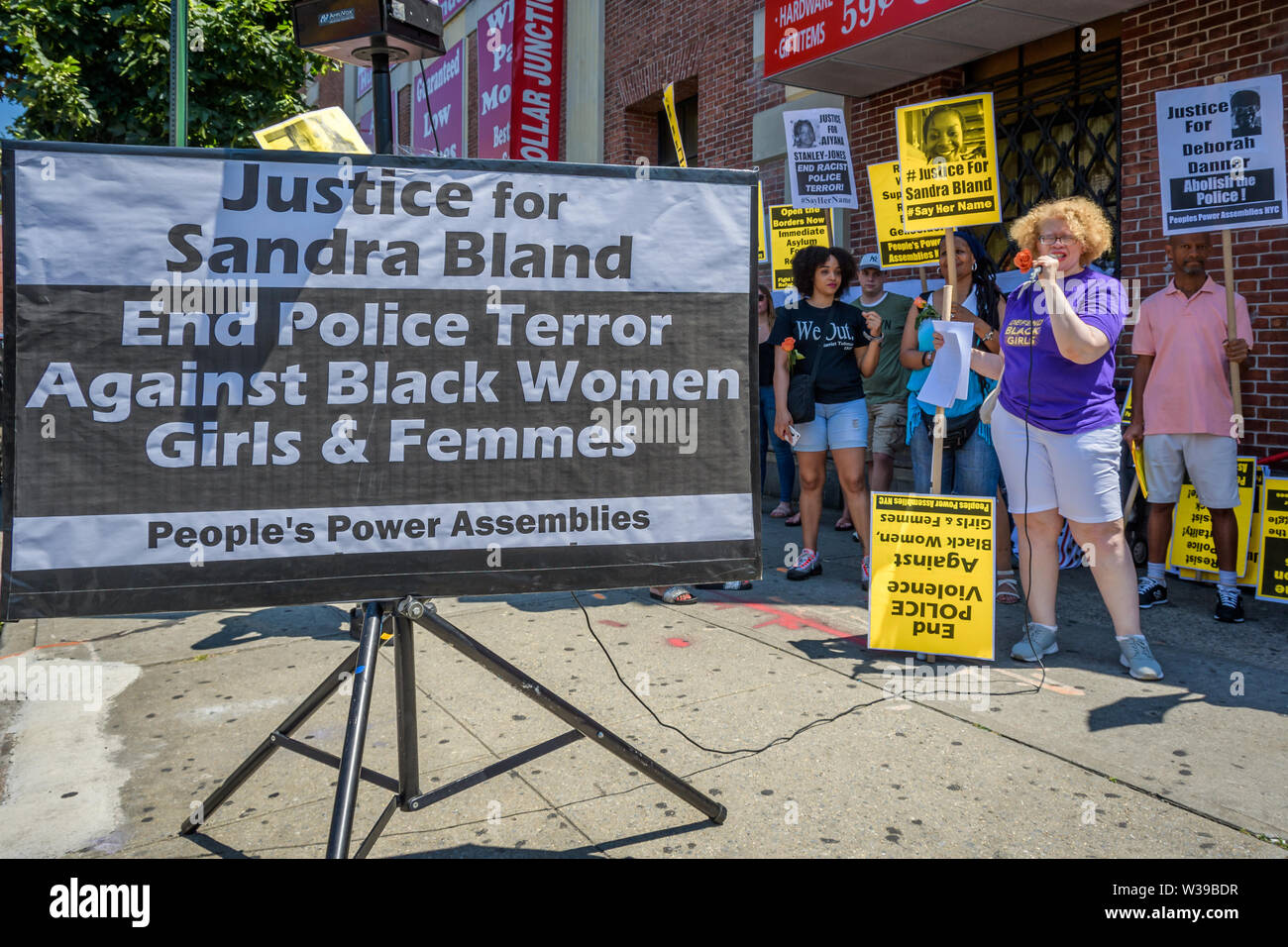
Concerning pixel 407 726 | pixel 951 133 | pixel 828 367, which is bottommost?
pixel 407 726

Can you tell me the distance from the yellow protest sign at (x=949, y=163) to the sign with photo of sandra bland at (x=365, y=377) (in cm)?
276

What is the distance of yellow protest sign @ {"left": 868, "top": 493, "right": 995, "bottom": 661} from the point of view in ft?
14.2

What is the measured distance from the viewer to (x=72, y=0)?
10594 mm

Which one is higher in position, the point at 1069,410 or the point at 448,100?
the point at 448,100

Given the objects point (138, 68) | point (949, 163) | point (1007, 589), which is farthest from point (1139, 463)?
point (138, 68)

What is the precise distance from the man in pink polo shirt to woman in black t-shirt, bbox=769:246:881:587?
1.63 m

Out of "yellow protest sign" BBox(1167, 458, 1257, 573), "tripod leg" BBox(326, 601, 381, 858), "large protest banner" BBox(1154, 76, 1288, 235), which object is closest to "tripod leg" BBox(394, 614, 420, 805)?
"tripod leg" BBox(326, 601, 381, 858)

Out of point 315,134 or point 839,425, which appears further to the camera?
point 839,425

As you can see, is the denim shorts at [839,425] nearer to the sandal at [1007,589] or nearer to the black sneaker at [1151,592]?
the sandal at [1007,589]

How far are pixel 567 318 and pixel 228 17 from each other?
10918 millimetres

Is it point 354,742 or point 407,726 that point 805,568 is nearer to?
point 407,726

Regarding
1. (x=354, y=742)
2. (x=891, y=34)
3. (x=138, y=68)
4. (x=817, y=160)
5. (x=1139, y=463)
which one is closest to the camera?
(x=354, y=742)

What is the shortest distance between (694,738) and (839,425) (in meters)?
2.81

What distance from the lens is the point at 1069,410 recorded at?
4.15 meters
